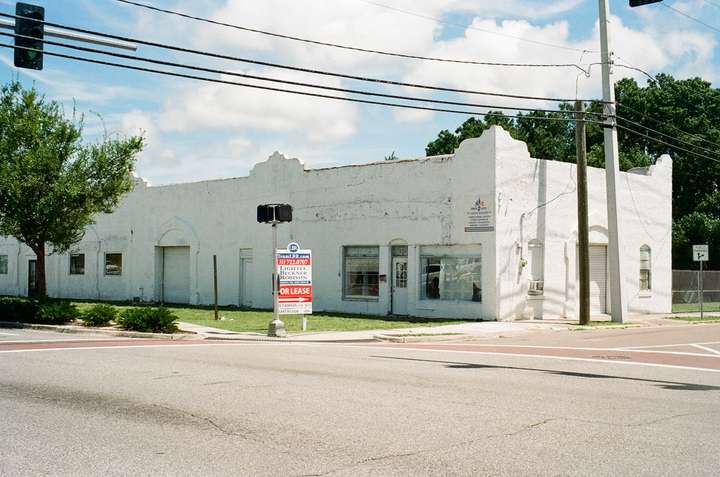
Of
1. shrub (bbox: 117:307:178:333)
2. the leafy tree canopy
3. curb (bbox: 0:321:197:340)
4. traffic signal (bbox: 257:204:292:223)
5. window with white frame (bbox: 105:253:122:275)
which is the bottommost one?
curb (bbox: 0:321:197:340)

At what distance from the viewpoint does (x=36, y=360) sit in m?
14.1

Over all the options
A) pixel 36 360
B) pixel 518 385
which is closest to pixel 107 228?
pixel 36 360

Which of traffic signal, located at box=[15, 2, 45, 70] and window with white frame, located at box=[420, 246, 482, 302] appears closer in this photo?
traffic signal, located at box=[15, 2, 45, 70]

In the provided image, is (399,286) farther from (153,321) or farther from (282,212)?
(153,321)

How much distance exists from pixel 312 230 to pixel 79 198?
9.42 meters

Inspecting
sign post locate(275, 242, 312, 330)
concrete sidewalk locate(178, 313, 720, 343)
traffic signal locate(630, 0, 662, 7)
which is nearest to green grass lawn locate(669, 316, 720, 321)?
concrete sidewalk locate(178, 313, 720, 343)

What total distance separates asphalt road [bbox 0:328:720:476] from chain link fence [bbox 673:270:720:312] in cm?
2693

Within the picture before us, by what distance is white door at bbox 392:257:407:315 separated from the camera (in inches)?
1138

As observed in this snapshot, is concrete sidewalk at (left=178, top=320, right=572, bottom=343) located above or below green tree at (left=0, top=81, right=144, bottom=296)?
below

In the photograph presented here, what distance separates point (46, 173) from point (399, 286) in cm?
1294

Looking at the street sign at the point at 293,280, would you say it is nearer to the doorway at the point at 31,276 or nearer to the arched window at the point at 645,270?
the arched window at the point at 645,270

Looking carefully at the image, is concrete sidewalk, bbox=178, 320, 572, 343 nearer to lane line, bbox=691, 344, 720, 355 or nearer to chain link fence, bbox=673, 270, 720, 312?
lane line, bbox=691, 344, 720, 355

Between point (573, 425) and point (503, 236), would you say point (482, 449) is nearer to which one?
point (573, 425)

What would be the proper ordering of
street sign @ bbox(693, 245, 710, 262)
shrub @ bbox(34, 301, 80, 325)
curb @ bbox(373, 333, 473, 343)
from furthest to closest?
street sign @ bbox(693, 245, 710, 262) < shrub @ bbox(34, 301, 80, 325) < curb @ bbox(373, 333, 473, 343)
